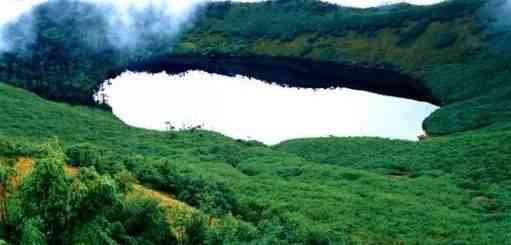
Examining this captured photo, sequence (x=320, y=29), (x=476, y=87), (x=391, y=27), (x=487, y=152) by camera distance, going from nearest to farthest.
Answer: (x=487, y=152), (x=476, y=87), (x=391, y=27), (x=320, y=29)

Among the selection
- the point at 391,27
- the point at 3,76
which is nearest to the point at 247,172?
the point at 3,76

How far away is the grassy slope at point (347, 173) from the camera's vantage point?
45156mm

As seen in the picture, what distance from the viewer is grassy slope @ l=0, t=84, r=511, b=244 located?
4516cm

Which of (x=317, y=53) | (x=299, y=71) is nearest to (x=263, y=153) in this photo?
(x=299, y=71)

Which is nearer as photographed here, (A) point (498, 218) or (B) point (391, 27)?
(A) point (498, 218)

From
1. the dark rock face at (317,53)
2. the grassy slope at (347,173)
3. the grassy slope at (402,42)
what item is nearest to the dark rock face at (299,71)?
→ the dark rock face at (317,53)

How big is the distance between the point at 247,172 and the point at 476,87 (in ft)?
179

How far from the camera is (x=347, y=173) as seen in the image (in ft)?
198

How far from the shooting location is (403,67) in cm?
12312

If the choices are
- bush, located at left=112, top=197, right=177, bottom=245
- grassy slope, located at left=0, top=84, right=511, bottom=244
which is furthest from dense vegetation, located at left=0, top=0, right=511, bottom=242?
grassy slope, located at left=0, top=84, right=511, bottom=244

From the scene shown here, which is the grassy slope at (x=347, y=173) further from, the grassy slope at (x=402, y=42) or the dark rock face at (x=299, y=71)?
the dark rock face at (x=299, y=71)

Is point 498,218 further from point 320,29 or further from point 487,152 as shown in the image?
point 320,29

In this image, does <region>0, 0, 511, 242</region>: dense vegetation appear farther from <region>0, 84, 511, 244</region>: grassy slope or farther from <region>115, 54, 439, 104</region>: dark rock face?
<region>115, 54, 439, 104</region>: dark rock face

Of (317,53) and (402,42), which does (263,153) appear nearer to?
(402,42)
